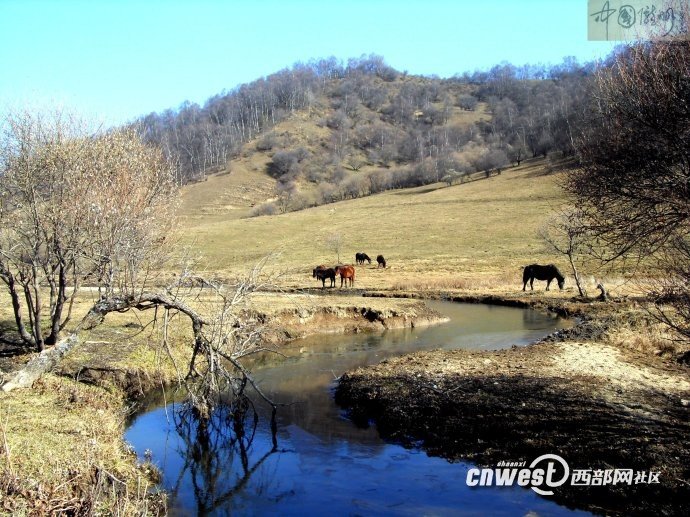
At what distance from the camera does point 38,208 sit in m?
13.8

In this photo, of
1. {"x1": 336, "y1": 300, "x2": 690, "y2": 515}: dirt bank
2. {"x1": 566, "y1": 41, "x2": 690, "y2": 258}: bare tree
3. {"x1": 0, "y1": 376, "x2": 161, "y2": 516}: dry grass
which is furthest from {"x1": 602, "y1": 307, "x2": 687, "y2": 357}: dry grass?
{"x1": 0, "y1": 376, "x2": 161, "y2": 516}: dry grass

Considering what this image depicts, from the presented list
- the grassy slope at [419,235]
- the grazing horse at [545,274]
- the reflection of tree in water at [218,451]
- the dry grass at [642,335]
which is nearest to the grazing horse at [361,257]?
the grassy slope at [419,235]

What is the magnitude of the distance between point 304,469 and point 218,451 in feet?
6.51

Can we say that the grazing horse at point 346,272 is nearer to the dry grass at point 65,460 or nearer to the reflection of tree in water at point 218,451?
the reflection of tree in water at point 218,451

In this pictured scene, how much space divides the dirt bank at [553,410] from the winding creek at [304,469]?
598 millimetres

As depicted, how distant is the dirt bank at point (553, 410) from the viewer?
8.72m

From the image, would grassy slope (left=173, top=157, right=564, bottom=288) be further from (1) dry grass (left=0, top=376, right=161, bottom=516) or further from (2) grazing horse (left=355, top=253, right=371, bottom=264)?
(1) dry grass (left=0, top=376, right=161, bottom=516)

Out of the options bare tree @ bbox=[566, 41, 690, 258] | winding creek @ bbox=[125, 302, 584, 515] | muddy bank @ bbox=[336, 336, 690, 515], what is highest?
bare tree @ bbox=[566, 41, 690, 258]

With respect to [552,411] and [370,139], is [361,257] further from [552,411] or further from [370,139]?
[370,139]

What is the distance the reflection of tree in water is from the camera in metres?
9.51

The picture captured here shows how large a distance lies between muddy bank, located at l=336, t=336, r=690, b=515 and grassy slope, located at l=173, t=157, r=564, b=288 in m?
22.1

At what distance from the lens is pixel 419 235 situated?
62.7m

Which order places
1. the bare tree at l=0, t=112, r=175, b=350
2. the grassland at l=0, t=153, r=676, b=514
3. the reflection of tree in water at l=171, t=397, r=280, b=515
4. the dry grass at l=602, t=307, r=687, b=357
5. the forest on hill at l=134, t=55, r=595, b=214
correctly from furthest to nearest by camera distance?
the forest on hill at l=134, t=55, r=595, b=214 < the dry grass at l=602, t=307, r=687, b=357 < the bare tree at l=0, t=112, r=175, b=350 < the reflection of tree in water at l=171, t=397, r=280, b=515 < the grassland at l=0, t=153, r=676, b=514

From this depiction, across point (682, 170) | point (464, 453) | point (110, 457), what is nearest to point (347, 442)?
point (464, 453)
